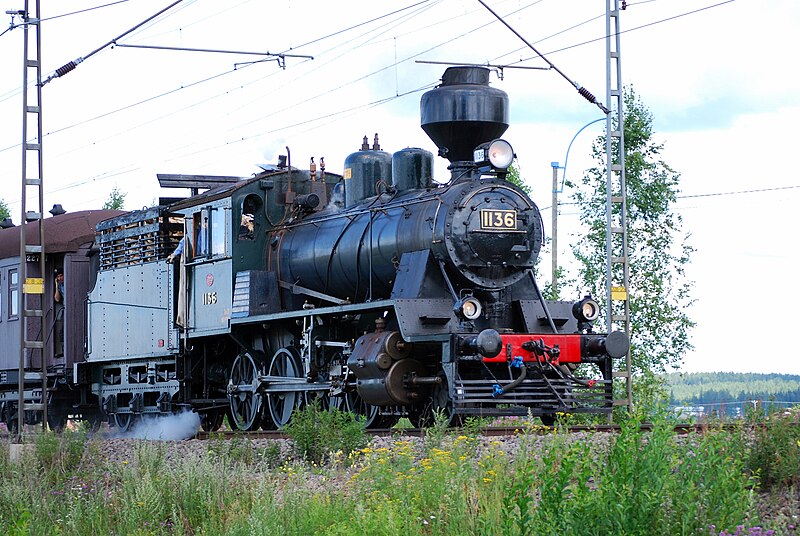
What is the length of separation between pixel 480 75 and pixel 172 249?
6020 millimetres

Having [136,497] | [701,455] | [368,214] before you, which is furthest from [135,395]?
[701,455]

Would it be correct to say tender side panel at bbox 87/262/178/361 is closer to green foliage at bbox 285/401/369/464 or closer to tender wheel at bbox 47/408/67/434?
tender wheel at bbox 47/408/67/434

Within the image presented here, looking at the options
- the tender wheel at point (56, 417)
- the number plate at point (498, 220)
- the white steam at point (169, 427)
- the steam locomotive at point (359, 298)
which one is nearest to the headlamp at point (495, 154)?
the steam locomotive at point (359, 298)

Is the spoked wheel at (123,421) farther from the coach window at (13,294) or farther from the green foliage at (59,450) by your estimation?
the green foliage at (59,450)

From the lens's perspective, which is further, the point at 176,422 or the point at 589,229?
the point at 589,229

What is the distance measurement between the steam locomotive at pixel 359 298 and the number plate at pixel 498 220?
0.02 metres

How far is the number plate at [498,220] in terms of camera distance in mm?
13758

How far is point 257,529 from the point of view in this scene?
23.9ft

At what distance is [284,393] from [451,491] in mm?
8581

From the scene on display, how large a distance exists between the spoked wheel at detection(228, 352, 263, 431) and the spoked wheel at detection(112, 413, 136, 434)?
266cm

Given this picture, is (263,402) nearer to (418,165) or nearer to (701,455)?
(418,165)

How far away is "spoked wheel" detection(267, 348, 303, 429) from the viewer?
1568 centimetres

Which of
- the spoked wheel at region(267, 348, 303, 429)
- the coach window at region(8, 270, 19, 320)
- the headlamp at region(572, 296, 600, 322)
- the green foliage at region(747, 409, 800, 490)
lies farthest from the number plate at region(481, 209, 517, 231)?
the coach window at region(8, 270, 19, 320)

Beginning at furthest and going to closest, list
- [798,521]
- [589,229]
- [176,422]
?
[589,229] → [176,422] → [798,521]
